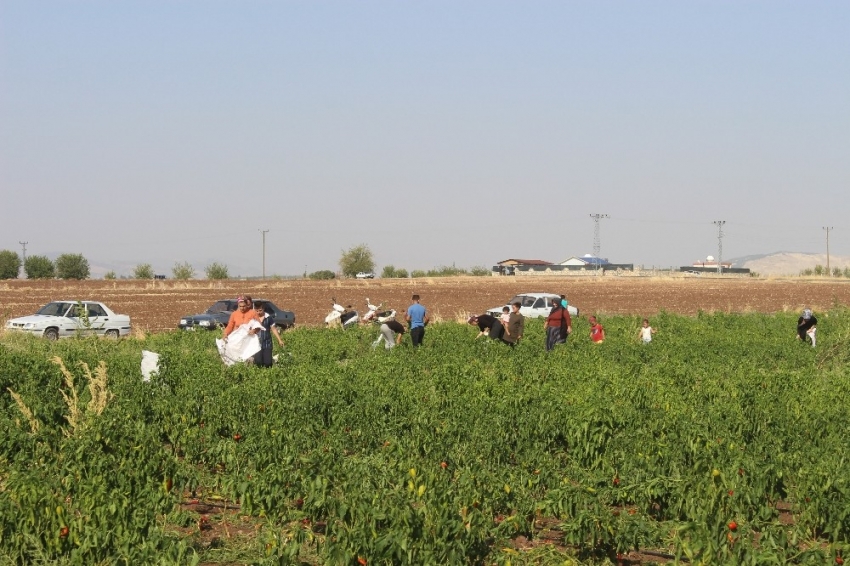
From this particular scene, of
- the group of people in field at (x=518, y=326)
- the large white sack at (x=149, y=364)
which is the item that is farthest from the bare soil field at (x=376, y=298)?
the large white sack at (x=149, y=364)

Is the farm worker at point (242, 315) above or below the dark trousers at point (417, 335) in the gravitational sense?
above

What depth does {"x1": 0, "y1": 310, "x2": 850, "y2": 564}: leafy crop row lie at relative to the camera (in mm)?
7562

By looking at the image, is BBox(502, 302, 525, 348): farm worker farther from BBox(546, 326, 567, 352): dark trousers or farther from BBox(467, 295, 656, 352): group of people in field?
BBox(546, 326, 567, 352): dark trousers

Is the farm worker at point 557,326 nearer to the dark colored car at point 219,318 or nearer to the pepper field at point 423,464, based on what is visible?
the pepper field at point 423,464

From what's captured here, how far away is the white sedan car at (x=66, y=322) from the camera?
30891 millimetres

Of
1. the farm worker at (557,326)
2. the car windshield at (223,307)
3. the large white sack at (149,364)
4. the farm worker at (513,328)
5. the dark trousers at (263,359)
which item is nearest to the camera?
the large white sack at (149,364)

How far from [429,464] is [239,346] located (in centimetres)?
982

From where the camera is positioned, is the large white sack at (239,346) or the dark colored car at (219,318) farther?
the dark colored car at (219,318)

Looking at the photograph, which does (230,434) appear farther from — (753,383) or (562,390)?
(753,383)

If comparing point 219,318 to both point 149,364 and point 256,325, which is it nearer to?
point 256,325

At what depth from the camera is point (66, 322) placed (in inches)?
1232

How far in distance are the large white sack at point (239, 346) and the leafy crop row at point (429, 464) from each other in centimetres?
75

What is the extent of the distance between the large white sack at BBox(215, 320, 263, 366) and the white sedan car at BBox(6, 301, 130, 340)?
12.3 m

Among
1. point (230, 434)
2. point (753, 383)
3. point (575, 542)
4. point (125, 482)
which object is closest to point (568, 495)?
point (575, 542)
